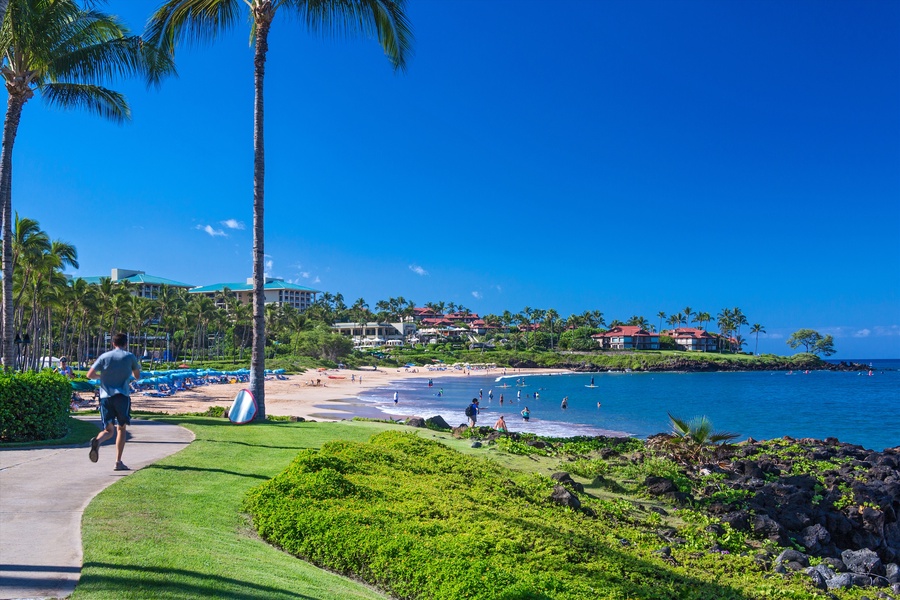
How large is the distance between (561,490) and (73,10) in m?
18.0

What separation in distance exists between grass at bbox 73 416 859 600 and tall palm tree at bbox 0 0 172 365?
10348 mm

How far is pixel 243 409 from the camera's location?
642 inches

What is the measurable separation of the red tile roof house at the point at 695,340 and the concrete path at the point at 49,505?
530 feet

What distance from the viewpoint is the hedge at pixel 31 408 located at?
1134 cm

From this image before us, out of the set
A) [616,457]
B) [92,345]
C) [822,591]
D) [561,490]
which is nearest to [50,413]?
[561,490]

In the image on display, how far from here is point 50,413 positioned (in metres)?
11.9

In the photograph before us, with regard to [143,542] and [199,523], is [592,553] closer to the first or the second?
[199,523]

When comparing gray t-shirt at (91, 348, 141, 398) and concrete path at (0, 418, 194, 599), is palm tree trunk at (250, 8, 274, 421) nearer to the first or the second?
concrete path at (0, 418, 194, 599)

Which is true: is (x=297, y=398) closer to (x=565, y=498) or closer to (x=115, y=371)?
(x=565, y=498)

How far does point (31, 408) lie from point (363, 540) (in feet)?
27.8

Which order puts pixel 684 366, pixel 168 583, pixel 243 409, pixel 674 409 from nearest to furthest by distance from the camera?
pixel 168 583
pixel 243 409
pixel 674 409
pixel 684 366

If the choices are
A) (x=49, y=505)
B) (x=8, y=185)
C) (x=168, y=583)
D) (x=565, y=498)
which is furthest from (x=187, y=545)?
(x=8, y=185)

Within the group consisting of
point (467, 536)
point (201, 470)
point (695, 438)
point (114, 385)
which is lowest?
point (695, 438)

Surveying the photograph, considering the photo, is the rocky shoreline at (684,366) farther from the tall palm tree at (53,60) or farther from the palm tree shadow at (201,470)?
the palm tree shadow at (201,470)
